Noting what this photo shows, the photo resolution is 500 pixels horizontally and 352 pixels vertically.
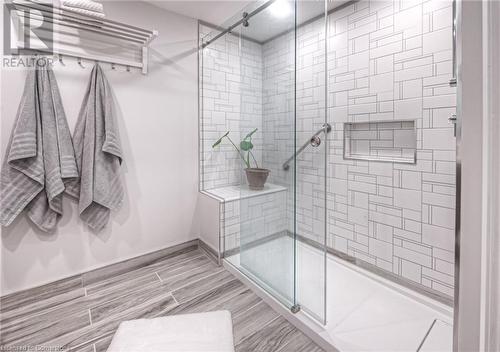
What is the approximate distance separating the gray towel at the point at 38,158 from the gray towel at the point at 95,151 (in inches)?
3.0

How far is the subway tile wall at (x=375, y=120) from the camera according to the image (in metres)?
1.50

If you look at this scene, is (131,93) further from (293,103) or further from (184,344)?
(184,344)

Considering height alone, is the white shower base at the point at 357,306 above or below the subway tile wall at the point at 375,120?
below

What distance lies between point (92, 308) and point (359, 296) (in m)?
1.75

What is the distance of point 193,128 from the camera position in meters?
2.33

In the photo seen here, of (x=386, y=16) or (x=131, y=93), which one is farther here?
(x=131, y=93)

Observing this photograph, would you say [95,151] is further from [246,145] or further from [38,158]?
[246,145]

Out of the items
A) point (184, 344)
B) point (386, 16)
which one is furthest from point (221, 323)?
point (386, 16)

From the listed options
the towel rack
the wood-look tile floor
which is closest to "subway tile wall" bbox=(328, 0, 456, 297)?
the wood-look tile floor

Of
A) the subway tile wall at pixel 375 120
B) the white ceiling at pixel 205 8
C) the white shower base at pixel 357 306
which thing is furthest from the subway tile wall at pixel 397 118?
the white ceiling at pixel 205 8

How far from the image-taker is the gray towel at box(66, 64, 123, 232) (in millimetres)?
1718

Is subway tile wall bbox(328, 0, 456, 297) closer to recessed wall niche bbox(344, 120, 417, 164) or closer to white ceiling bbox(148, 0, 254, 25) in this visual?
recessed wall niche bbox(344, 120, 417, 164)

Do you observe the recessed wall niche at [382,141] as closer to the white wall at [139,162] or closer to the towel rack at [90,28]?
the white wall at [139,162]

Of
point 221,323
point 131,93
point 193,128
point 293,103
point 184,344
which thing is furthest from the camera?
point 193,128
